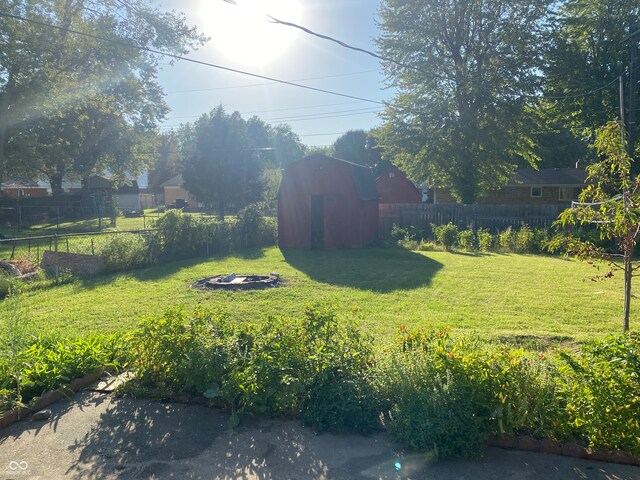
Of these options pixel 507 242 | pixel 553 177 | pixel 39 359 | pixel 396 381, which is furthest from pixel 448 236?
pixel 553 177

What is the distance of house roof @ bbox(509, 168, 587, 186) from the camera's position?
29781 millimetres

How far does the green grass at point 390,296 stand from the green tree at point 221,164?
1710cm

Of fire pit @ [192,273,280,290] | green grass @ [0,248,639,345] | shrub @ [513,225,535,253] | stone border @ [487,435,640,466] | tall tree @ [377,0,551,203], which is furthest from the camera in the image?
tall tree @ [377,0,551,203]

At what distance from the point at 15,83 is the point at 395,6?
18.8m

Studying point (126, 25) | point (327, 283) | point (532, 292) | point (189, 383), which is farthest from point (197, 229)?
point (126, 25)

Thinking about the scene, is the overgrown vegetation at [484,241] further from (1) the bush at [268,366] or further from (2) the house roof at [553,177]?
(2) the house roof at [553,177]

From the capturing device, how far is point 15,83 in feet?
66.9

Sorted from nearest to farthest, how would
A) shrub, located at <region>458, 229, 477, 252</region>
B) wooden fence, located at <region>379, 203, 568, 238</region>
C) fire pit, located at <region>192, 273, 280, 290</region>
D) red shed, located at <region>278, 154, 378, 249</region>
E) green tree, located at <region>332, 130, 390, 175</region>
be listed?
fire pit, located at <region>192, 273, 280, 290</region> → red shed, located at <region>278, 154, 378, 249</region> → shrub, located at <region>458, 229, 477, 252</region> → wooden fence, located at <region>379, 203, 568, 238</region> → green tree, located at <region>332, 130, 390, 175</region>

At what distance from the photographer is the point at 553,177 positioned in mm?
30672

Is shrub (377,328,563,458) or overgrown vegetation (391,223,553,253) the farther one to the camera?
overgrown vegetation (391,223,553,253)

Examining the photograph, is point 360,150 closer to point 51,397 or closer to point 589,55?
point 589,55

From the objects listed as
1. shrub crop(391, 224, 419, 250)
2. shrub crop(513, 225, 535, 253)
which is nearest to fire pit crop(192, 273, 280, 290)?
shrub crop(391, 224, 419, 250)

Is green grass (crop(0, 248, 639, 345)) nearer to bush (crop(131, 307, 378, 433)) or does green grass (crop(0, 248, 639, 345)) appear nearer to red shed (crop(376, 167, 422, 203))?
bush (crop(131, 307, 378, 433))

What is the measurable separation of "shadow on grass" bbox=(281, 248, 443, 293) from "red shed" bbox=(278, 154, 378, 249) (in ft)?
2.65
